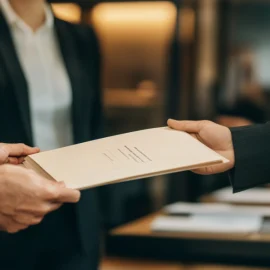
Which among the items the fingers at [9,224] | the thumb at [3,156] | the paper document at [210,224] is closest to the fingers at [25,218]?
the fingers at [9,224]

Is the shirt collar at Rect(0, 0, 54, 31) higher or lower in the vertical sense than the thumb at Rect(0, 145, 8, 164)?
higher

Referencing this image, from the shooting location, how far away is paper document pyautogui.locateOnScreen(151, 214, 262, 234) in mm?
1869

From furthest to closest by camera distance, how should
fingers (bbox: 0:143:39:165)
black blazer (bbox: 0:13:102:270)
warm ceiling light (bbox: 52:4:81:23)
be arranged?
warm ceiling light (bbox: 52:4:81:23) → black blazer (bbox: 0:13:102:270) → fingers (bbox: 0:143:39:165)

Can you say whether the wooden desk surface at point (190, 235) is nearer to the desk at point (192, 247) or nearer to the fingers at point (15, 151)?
the desk at point (192, 247)

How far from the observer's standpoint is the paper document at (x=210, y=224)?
1869 millimetres

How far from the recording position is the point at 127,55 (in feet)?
13.0

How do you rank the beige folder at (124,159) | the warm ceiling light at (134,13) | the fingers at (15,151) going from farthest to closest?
the warm ceiling light at (134,13) < the fingers at (15,151) < the beige folder at (124,159)

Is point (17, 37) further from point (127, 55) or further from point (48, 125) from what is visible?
point (127, 55)

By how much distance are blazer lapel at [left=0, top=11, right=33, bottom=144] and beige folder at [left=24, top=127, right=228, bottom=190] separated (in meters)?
0.37

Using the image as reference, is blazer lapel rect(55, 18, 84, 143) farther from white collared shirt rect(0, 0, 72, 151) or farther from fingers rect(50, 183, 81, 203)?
fingers rect(50, 183, 81, 203)

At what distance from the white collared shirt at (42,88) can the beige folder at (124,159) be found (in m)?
0.45

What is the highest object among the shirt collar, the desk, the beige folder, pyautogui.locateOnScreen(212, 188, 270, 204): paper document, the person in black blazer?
A: the shirt collar

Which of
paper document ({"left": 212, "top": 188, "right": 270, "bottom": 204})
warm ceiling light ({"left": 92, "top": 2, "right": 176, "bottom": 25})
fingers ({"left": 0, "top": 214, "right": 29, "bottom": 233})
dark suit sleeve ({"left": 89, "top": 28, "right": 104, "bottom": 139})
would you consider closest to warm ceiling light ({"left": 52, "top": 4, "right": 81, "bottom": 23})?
warm ceiling light ({"left": 92, "top": 2, "right": 176, "bottom": 25})

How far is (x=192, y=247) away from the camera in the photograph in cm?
181
